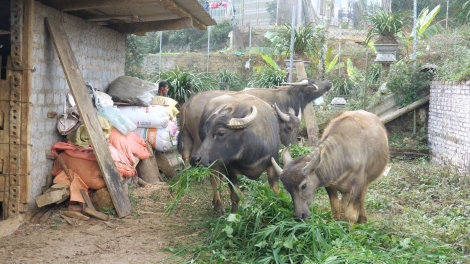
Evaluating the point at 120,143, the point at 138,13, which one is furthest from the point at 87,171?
the point at 138,13

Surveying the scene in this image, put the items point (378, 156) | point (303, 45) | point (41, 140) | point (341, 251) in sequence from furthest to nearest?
point (303, 45) → point (41, 140) → point (378, 156) → point (341, 251)

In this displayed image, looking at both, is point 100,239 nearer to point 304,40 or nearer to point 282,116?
point 282,116

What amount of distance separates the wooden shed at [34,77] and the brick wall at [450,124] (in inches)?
207

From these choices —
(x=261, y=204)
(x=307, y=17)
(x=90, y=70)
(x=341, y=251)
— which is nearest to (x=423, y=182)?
(x=261, y=204)

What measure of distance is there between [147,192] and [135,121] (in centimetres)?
129

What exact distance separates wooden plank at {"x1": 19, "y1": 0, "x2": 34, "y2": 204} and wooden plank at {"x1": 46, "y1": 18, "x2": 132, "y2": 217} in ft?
1.80

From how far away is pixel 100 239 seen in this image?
6.12 metres

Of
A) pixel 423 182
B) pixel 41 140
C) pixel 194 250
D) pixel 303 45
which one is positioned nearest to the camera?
pixel 194 250

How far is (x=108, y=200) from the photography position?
7031 millimetres

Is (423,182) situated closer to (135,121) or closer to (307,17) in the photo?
(135,121)

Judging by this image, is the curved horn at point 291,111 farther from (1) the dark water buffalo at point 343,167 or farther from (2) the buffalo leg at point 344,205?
(2) the buffalo leg at point 344,205

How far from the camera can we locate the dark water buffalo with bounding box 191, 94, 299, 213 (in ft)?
21.0

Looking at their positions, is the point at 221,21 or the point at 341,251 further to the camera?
the point at 221,21

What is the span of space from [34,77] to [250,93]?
3806mm
